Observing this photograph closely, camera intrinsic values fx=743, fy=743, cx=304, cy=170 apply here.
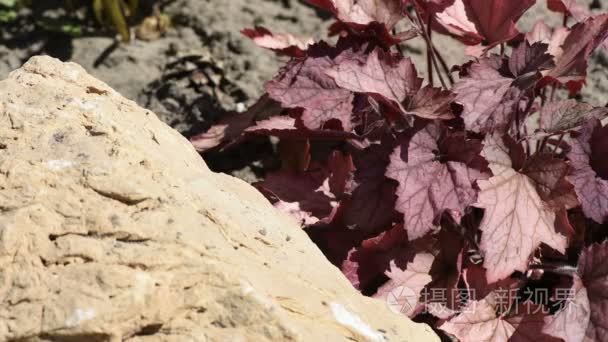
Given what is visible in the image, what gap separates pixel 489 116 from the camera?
1.65 meters

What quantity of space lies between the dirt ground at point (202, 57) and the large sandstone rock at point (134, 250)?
3.07 ft

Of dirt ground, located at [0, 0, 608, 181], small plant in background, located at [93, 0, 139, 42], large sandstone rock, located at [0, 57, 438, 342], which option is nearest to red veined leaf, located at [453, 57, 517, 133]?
large sandstone rock, located at [0, 57, 438, 342]

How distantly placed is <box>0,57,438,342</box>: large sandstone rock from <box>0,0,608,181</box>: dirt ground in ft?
3.07

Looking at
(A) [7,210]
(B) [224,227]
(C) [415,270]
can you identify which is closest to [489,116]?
(C) [415,270]

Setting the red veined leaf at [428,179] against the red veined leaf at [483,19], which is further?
the red veined leaf at [483,19]

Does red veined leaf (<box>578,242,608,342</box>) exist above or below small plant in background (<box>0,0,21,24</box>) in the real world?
above

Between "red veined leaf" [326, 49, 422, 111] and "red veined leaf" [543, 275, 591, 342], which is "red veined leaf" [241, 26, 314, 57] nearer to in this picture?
"red veined leaf" [326, 49, 422, 111]

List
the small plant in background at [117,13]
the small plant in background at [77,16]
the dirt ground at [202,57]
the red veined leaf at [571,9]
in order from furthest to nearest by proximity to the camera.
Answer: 1. the small plant in background at [77,16]
2. the small plant in background at [117,13]
3. the dirt ground at [202,57]
4. the red veined leaf at [571,9]

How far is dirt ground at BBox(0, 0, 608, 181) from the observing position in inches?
101

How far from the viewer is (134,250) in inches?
49.8

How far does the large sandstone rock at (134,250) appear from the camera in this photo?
47.7 inches

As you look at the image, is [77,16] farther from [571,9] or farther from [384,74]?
[571,9]

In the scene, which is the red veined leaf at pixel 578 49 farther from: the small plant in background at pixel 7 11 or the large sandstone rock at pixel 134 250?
the small plant in background at pixel 7 11

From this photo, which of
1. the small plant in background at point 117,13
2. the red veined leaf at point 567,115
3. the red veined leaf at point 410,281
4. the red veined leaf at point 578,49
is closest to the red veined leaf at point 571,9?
the red veined leaf at point 578,49
